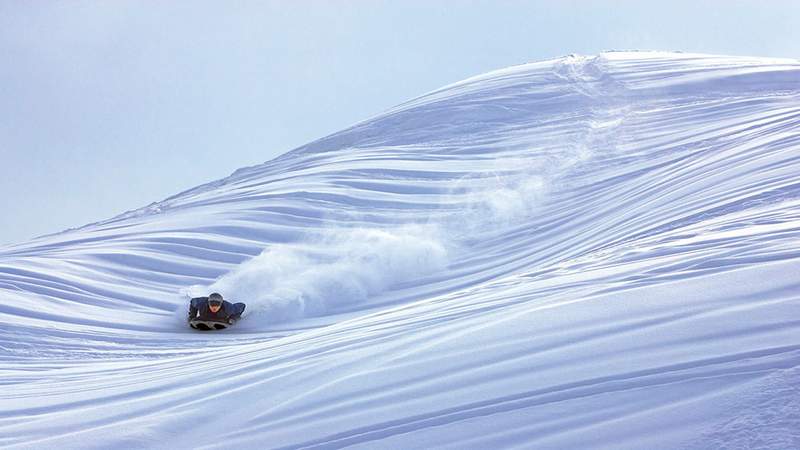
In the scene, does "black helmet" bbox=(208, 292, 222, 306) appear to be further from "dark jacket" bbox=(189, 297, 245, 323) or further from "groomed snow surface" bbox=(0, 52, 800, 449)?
"groomed snow surface" bbox=(0, 52, 800, 449)

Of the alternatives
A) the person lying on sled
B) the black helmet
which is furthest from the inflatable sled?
the black helmet

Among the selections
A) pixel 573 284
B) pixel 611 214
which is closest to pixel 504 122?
pixel 611 214

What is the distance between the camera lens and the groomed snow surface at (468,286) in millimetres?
3467

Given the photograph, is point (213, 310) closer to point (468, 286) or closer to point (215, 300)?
point (215, 300)

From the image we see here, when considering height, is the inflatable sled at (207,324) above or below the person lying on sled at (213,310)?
below

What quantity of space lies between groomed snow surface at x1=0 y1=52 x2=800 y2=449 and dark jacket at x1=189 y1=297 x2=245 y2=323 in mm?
142

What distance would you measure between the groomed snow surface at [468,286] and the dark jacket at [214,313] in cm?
14

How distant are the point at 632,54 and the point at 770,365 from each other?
13366 mm

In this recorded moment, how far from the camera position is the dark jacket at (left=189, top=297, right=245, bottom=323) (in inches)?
277

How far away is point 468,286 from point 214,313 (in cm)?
195

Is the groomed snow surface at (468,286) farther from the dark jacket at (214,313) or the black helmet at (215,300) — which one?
the black helmet at (215,300)

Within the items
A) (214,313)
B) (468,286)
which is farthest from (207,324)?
(468,286)

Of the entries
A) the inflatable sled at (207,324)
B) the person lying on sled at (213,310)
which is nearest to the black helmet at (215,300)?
the person lying on sled at (213,310)

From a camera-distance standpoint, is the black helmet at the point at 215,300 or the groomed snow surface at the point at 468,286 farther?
the black helmet at the point at 215,300
